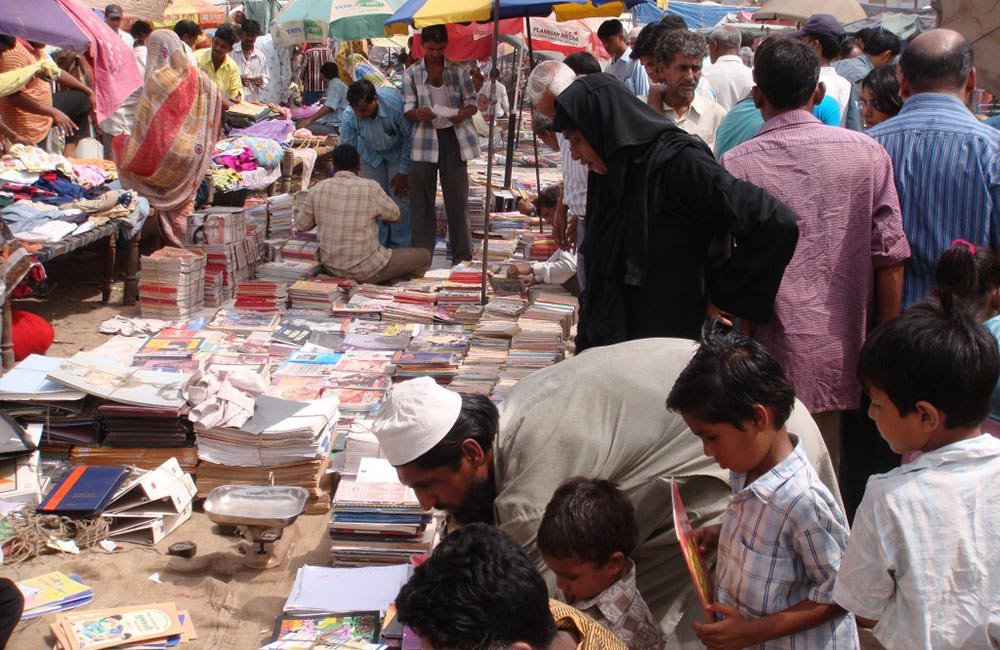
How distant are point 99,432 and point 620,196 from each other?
2727 millimetres

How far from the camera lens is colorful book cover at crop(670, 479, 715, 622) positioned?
2.06 meters

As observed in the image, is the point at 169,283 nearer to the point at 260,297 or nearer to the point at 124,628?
the point at 260,297

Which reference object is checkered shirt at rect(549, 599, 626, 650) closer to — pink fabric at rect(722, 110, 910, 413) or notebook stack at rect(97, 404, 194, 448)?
pink fabric at rect(722, 110, 910, 413)

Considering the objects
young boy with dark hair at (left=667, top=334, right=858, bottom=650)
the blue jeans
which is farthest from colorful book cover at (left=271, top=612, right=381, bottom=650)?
the blue jeans

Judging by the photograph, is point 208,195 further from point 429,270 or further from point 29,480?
point 29,480

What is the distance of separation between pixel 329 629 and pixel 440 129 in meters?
5.72

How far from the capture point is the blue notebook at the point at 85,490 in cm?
391

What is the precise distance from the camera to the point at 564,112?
128 inches

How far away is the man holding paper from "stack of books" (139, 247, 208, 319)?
2280 millimetres

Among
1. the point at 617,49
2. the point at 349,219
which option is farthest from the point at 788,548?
the point at 617,49

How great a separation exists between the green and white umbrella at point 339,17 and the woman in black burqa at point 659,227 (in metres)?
6.86

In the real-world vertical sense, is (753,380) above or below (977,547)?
above

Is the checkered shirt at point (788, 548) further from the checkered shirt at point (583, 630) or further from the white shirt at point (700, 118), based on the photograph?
the white shirt at point (700, 118)

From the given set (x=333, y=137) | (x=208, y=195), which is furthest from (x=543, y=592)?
(x=333, y=137)
